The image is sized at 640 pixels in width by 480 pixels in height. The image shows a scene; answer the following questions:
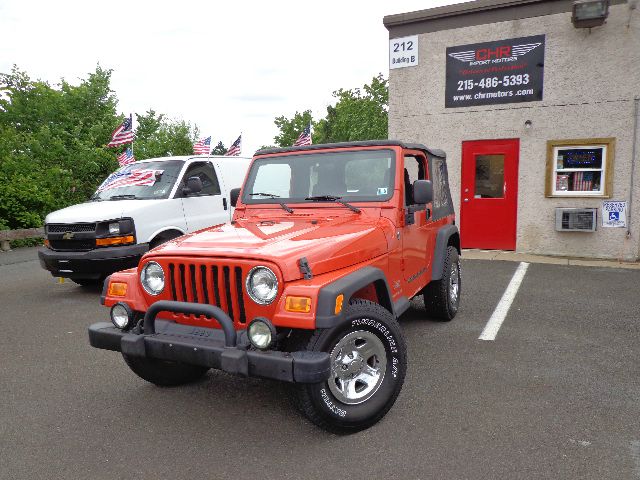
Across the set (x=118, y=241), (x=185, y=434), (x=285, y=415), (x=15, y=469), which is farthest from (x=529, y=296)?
(x=15, y=469)

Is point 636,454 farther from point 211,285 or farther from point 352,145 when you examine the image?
point 352,145

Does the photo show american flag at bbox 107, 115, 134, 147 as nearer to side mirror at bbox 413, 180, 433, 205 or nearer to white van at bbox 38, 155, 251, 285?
white van at bbox 38, 155, 251, 285

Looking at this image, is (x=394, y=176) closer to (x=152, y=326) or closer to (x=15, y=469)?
(x=152, y=326)

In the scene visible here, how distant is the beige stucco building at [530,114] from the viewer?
9.24 meters

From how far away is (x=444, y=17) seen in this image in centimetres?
1040

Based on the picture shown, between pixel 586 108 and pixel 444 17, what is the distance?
135 inches

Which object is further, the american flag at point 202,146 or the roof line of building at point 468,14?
the american flag at point 202,146

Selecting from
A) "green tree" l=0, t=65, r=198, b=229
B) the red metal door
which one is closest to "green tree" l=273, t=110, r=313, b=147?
"green tree" l=0, t=65, r=198, b=229

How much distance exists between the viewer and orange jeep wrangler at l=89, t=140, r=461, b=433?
2787 mm

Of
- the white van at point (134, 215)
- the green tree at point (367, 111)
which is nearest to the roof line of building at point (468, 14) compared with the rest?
the white van at point (134, 215)

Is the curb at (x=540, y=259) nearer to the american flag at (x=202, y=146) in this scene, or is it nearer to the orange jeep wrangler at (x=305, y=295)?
the orange jeep wrangler at (x=305, y=295)

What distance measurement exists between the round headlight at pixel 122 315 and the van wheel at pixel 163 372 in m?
0.50

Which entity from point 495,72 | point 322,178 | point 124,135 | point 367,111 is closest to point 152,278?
point 322,178

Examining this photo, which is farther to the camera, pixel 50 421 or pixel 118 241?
pixel 118 241
